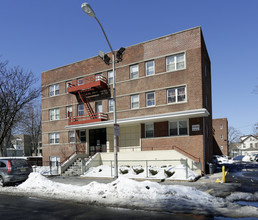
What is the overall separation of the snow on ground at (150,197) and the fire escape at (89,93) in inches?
516

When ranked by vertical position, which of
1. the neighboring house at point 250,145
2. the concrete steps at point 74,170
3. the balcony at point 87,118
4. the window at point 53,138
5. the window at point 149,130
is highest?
the balcony at point 87,118

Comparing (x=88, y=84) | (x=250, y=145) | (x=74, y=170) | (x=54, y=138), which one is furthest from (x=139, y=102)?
(x=250, y=145)

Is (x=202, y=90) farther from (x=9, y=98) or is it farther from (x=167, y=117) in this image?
(x=9, y=98)

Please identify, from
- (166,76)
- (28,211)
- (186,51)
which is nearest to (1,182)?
(28,211)

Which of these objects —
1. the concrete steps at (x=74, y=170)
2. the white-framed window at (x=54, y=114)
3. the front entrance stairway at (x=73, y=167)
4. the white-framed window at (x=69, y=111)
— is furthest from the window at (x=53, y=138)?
the concrete steps at (x=74, y=170)

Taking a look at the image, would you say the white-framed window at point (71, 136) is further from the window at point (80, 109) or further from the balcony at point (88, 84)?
the balcony at point (88, 84)

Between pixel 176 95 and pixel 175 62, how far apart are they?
2.84 meters

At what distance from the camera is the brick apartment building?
67.8ft

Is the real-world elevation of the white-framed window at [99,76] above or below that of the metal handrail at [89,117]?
above

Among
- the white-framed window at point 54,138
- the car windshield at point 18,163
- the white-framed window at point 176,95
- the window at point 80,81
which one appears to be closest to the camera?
the car windshield at point 18,163

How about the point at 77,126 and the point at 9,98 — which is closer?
the point at 9,98

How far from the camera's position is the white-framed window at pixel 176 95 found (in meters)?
21.2

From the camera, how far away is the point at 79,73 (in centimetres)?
2761

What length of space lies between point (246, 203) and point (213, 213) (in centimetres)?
225
